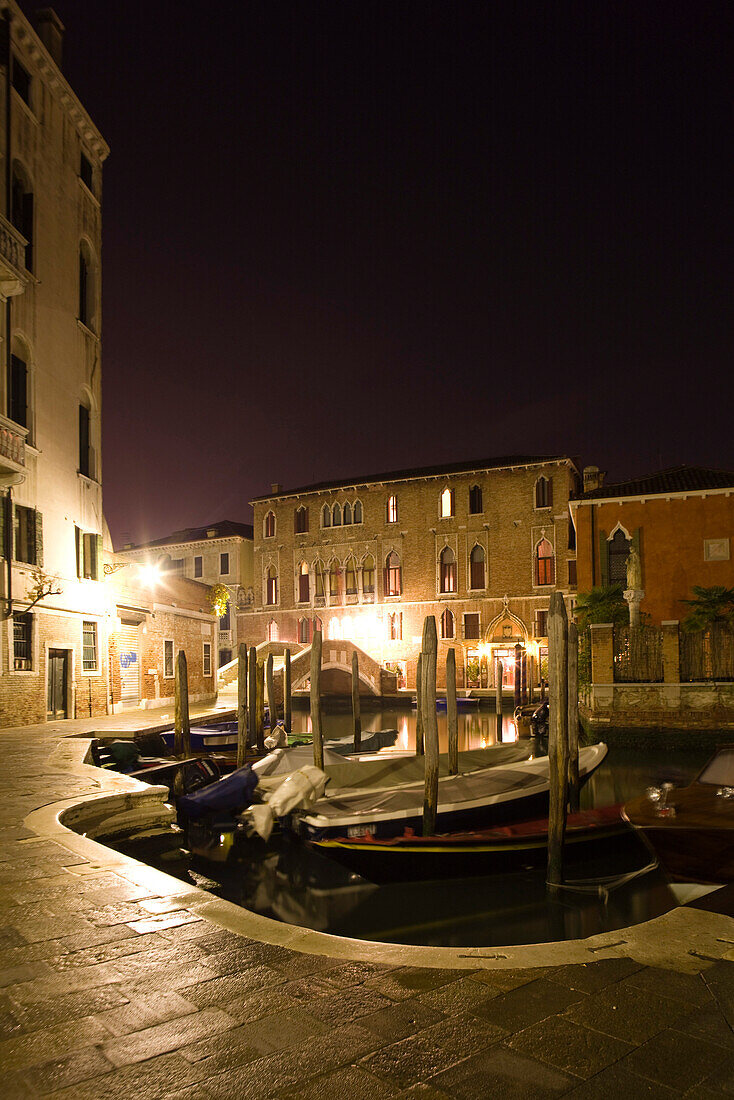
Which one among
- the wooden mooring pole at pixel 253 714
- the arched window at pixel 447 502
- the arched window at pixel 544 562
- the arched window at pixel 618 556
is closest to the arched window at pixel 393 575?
the arched window at pixel 447 502

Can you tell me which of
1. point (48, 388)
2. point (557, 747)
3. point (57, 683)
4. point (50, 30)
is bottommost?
point (57, 683)

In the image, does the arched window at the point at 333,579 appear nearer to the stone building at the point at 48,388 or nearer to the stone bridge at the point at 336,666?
the stone bridge at the point at 336,666

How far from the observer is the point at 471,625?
34844 millimetres

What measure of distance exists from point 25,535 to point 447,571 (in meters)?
23.6

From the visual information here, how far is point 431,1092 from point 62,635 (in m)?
14.6

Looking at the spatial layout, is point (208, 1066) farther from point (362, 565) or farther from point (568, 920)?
point (362, 565)

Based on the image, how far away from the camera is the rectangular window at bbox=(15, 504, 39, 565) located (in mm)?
14234

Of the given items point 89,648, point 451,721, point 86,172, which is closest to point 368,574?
point 89,648

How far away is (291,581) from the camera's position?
3944cm

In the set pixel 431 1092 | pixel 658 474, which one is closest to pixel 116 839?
pixel 431 1092

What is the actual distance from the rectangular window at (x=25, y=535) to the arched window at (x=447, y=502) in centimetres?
2353

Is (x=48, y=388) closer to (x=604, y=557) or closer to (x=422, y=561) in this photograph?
(x=604, y=557)

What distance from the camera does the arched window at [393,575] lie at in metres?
36.6

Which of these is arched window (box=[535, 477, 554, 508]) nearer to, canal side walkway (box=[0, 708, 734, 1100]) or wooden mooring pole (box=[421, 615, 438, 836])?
wooden mooring pole (box=[421, 615, 438, 836])
